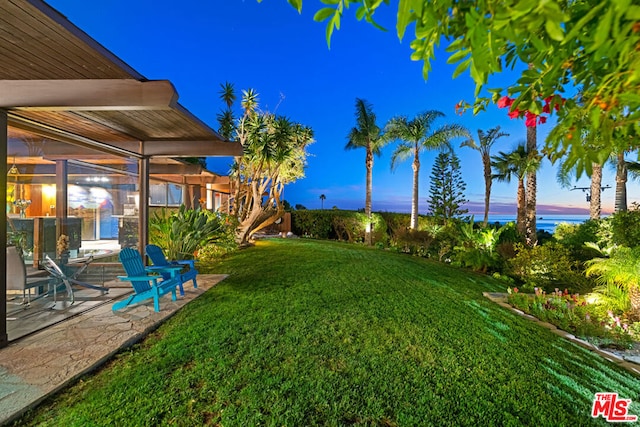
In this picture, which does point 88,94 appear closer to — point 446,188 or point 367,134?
point 367,134

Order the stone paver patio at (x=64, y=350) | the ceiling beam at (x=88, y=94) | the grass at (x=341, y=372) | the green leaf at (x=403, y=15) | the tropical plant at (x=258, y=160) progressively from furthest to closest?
the tropical plant at (x=258, y=160) < the ceiling beam at (x=88, y=94) < the stone paver patio at (x=64, y=350) < the grass at (x=341, y=372) < the green leaf at (x=403, y=15)

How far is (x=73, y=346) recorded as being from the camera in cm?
343

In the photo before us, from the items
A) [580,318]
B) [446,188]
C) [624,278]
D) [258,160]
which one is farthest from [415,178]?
[580,318]

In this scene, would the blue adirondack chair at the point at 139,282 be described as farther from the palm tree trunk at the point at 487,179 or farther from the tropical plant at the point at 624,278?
the palm tree trunk at the point at 487,179

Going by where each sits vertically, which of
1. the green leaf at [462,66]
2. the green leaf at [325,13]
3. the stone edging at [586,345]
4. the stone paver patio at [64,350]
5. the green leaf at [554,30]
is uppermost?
the green leaf at [325,13]

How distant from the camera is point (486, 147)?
17.6 m

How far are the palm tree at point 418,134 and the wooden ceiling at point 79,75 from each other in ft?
42.7

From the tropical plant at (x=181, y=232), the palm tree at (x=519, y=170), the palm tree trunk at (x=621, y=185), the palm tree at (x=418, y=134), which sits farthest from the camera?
the palm tree at (x=418, y=134)

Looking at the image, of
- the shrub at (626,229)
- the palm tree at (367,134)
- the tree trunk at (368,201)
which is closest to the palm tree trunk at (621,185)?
the shrub at (626,229)

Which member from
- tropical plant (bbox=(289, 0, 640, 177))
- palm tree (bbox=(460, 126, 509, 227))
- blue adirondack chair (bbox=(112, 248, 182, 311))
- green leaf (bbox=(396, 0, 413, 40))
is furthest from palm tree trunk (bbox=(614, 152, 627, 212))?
blue adirondack chair (bbox=(112, 248, 182, 311))

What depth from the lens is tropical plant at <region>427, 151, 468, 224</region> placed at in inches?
774

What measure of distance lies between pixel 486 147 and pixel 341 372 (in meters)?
18.2

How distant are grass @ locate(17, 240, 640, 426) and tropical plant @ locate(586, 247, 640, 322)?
1.51 meters

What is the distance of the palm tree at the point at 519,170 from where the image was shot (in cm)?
1173
